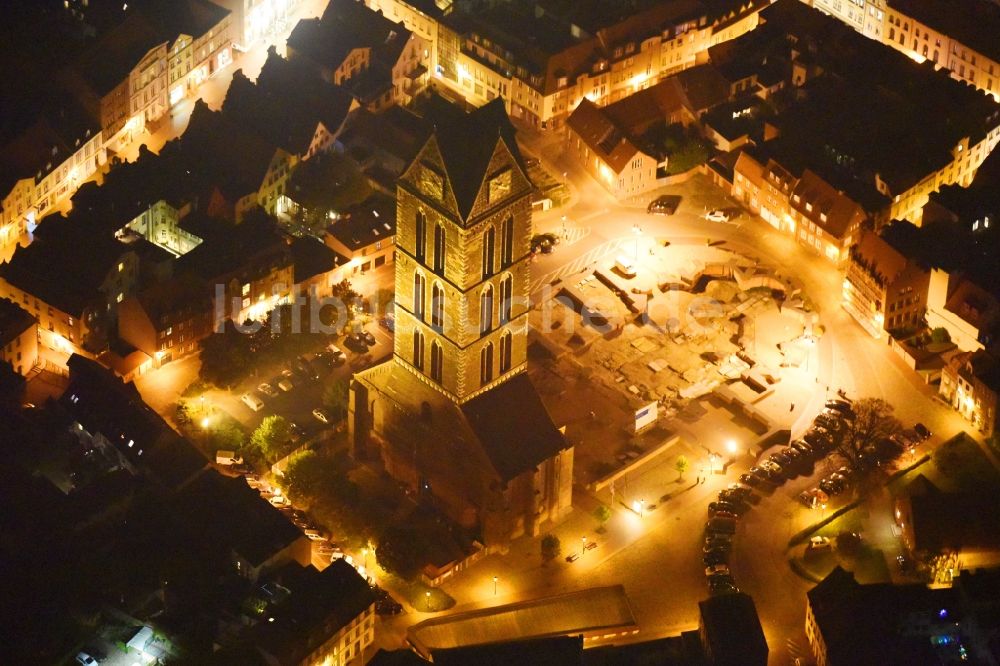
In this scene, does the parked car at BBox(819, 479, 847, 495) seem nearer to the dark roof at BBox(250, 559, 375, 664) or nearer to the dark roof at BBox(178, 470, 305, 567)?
the dark roof at BBox(250, 559, 375, 664)

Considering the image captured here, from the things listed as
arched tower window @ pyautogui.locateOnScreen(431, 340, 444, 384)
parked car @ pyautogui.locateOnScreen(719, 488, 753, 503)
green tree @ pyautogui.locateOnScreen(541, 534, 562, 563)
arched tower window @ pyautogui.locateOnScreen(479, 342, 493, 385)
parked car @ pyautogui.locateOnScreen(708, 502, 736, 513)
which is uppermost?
arched tower window @ pyautogui.locateOnScreen(431, 340, 444, 384)

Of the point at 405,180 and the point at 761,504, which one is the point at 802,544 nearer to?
the point at 761,504

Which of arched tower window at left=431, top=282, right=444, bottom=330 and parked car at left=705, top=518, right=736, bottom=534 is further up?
arched tower window at left=431, top=282, right=444, bottom=330

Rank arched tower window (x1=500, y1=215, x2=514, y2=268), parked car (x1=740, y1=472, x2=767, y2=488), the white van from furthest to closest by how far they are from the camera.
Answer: the white van
parked car (x1=740, y1=472, x2=767, y2=488)
arched tower window (x1=500, y1=215, x2=514, y2=268)

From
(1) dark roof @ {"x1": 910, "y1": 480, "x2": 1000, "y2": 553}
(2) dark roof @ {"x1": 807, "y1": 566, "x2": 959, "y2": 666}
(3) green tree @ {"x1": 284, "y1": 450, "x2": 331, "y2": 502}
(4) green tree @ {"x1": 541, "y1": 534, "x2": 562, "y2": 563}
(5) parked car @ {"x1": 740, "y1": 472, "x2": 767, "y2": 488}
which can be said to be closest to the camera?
(2) dark roof @ {"x1": 807, "y1": 566, "x2": 959, "y2": 666}

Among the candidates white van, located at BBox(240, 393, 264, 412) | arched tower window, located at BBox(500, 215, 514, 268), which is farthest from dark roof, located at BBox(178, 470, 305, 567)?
arched tower window, located at BBox(500, 215, 514, 268)

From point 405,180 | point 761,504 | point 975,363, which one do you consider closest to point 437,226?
point 405,180

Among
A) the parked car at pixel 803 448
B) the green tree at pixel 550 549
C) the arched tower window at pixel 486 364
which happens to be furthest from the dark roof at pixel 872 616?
the arched tower window at pixel 486 364
